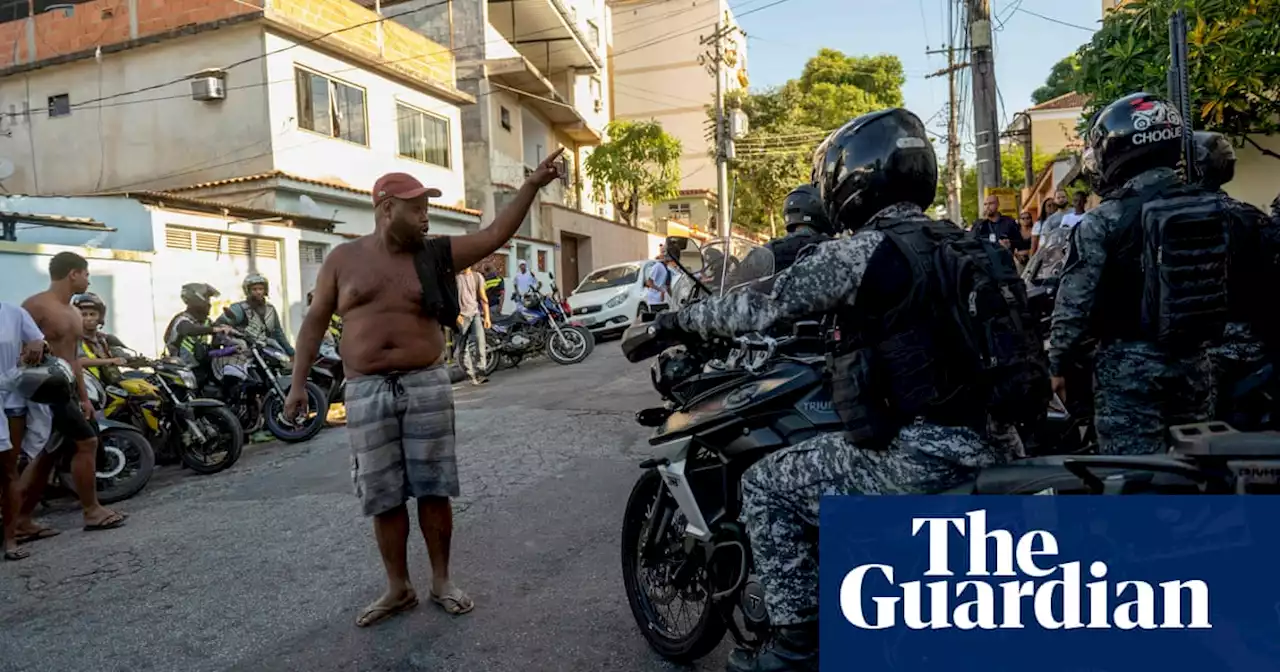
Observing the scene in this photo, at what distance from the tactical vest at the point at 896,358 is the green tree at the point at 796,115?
32413 millimetres

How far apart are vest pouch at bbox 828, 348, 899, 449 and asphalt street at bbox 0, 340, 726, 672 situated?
1400mm

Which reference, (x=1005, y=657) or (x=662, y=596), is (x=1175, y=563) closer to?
(x=1005, y=657)

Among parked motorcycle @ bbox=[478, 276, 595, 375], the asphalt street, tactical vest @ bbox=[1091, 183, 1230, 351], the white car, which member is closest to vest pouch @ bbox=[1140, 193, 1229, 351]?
tactical vest @ bbox=[1091, 183, 1230, 351]

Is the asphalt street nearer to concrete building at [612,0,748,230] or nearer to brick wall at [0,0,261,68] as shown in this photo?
brick wall at [0,0,261,68]

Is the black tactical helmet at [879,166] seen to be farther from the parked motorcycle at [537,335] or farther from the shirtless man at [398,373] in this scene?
the parked motorcycle at [537,335]

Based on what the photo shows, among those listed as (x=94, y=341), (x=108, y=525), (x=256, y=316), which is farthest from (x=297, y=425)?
(x=108, y=525)

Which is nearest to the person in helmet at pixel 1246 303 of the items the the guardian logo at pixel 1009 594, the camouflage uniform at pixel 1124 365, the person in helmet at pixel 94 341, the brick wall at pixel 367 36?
the camouflage uniform at pixel 1124 365

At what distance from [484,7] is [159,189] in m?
10.2

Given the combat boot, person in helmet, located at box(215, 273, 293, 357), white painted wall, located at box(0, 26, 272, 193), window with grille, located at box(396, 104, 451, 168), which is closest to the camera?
the combat boot

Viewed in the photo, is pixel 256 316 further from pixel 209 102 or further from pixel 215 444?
pixel 209 102

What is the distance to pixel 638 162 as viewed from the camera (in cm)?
2886

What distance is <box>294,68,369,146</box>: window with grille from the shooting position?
16812 mm

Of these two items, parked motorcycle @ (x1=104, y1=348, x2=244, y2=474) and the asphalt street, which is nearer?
the asphalt street

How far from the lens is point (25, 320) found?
5.25 metres
